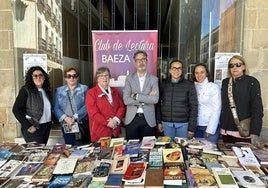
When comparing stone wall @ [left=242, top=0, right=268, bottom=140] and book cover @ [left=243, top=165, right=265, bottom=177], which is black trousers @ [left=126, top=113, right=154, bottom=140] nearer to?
book cover @ [left=243, top=165, right=265, bottom=177]

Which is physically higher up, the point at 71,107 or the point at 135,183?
the point at 71,107

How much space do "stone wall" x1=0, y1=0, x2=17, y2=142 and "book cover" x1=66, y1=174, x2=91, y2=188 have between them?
2.60 metres

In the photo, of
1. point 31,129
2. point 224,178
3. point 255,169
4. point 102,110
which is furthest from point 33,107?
point 255,169

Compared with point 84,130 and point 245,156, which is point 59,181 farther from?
point 84,130

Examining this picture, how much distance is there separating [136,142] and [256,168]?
3.07 feet

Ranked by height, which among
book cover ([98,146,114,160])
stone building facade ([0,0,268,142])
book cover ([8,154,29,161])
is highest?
stone building facade ([0,0,268,142])

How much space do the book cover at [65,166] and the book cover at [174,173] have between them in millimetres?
603

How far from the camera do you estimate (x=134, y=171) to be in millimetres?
1694

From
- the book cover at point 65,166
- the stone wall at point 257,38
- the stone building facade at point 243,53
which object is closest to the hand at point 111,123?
the book cover at point 65,166

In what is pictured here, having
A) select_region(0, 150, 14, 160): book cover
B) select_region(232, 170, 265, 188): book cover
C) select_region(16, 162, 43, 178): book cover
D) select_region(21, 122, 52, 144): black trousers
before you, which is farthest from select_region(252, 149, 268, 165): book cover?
select_region(21, 122, 52, 144): black trousers

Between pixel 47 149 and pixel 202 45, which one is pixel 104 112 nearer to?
pixel 47 149

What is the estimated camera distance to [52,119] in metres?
3.22

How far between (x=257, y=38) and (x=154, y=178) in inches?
108

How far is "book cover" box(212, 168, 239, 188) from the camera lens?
5.01 ft
